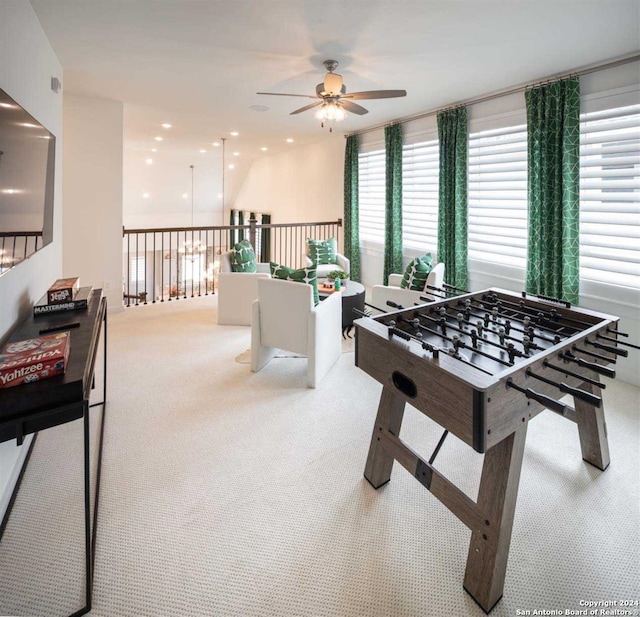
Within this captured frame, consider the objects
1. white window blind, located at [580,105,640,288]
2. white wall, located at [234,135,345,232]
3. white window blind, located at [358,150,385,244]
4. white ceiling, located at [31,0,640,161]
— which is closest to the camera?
white ceiling, located at [31,0,640,161]

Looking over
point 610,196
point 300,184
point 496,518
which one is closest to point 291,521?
point 496,518

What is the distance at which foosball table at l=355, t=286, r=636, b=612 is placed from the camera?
1.33 metres

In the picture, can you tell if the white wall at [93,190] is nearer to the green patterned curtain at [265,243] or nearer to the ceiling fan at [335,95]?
the ceiling fan at [335,95]

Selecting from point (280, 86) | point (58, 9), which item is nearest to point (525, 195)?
point (280, 86)

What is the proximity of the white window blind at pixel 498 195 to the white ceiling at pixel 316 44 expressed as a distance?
1.75 ft

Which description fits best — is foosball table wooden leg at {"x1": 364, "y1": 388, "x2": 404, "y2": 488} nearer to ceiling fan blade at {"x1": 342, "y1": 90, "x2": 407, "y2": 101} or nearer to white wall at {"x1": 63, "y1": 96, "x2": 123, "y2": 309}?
ceiling fan blade at {"x1": 342, "y1": 90, "x2": 407, "y2": 101}

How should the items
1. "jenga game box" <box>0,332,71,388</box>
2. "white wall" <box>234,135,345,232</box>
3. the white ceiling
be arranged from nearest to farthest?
1. "jenga game box" <box>0,332,71,388</box>
2. the white ceiling
3. "white wall" <box>234,135,345,232</box>

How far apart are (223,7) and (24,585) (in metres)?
3.10

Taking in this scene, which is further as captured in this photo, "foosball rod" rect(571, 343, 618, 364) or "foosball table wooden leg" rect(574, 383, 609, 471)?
"foosball table wooden leg" rect(574, 383, 609, 471)

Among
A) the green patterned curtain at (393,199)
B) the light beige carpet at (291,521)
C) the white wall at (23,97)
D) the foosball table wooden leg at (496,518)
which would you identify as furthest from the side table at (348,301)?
the foosball table wooden leg at (496,518)

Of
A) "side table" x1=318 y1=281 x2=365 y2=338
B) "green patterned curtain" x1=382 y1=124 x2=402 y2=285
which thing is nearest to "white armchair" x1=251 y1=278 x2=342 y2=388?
"side table" x1=318 y1=281 x2=365 y2=338

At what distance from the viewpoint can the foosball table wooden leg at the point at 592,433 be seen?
6.91 feet

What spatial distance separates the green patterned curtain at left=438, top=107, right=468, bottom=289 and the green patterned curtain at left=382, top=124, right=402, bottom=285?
848mm

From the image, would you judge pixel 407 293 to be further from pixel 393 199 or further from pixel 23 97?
pixel 23 97
